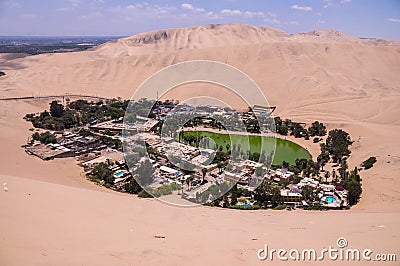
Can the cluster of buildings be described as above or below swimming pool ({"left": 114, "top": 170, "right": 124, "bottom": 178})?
above

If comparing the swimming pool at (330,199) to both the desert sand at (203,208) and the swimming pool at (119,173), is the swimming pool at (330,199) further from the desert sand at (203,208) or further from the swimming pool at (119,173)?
the swimming pool at (119,173)

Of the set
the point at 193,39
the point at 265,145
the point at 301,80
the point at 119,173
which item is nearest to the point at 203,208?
the point at 119,173

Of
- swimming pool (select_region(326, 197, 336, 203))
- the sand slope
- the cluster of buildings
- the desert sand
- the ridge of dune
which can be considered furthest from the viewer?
the ridge of dune

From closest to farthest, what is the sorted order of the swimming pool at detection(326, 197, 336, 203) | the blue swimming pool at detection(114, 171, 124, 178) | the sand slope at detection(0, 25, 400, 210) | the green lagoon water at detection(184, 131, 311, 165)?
1. the swimming pool at detection(326, 197, 336, 203)
2. the blue swimming pool at detection(114, 171, 124, 178)
3. the green lagoon water at detection(184, 131, 311, 165)
4. the sand slope at detection(0, 25, 400, 210)

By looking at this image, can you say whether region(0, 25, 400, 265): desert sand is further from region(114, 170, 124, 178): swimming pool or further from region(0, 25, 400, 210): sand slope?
region(114, 170, 124, 178): swimming pool

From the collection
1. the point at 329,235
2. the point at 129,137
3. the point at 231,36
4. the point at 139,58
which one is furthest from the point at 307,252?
the point at 231,36

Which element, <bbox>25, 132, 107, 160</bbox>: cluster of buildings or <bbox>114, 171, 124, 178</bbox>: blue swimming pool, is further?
<bbox>25, 132, 107, 160</bbox>: cluster of buildings

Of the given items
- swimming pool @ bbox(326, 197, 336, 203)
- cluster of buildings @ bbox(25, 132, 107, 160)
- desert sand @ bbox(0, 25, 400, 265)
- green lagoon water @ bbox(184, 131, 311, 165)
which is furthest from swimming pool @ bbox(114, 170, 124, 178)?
swimming pool @ bbox(326, 197, 336, 203)

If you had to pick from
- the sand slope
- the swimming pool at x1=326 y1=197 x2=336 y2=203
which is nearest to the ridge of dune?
the sand slope

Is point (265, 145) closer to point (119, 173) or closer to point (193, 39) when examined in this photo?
point (119, 173)

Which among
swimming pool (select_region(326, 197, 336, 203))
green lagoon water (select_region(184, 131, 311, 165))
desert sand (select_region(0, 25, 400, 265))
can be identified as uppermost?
desert sand (select_region(0, 25, 400, 265))
